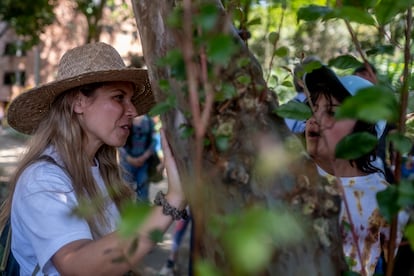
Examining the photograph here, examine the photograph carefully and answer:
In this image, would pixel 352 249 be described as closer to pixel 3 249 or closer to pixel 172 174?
pixel 172 174

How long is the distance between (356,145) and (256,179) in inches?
8.0

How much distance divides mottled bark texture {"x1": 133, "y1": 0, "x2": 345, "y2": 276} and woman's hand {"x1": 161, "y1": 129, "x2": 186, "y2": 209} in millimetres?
343

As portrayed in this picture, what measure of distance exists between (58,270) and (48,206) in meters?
0.20

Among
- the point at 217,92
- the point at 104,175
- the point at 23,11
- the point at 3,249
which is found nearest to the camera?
the point at 217,92

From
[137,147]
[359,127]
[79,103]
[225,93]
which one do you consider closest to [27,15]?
[137,147]

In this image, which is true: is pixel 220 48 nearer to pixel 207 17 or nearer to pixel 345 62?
pixel 207 17

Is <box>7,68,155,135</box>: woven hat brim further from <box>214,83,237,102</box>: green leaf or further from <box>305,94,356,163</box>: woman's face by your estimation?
<box>214,83,237,102</box>: green leaf

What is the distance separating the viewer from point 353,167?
227 centimetres

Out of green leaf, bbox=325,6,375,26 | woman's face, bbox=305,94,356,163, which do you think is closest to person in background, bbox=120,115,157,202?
woman's face, bbox=305,94,356,163

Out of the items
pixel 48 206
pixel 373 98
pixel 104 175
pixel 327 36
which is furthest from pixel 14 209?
pixel 327 36

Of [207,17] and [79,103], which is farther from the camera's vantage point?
[79,103]

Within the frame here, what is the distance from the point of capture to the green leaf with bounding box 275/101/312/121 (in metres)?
1.16

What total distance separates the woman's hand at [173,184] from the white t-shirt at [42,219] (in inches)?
12.6

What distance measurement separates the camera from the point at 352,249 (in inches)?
69.1
